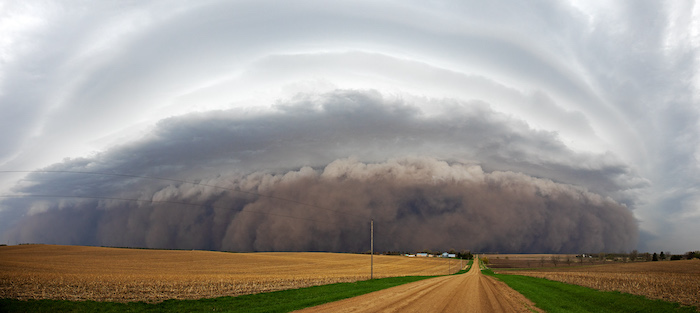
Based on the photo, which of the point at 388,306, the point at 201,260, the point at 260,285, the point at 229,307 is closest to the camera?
the point at 388,306

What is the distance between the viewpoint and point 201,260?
104 meters

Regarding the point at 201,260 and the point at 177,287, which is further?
the point at 201,260

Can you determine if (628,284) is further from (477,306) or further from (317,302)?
(317,302)

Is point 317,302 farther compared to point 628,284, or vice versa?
point 628,284

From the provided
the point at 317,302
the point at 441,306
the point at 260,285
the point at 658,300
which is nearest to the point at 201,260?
the point at 260,285

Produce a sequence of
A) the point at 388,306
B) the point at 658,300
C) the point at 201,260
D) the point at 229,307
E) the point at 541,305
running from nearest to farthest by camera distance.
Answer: the point at 388,306 < the point at 229,307 < the point at 541,305 < the point at 658,300 < the point at 201,260

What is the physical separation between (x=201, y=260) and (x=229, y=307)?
271ft

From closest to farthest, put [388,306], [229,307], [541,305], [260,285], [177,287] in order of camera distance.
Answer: [388,306] < [229,307] < [541,305] < [177,287] < [260,285]

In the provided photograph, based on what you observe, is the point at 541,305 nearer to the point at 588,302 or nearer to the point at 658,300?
the point at 588,302

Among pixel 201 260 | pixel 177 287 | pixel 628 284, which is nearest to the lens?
pixel 177 287

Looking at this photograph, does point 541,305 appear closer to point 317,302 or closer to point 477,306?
point 477,306

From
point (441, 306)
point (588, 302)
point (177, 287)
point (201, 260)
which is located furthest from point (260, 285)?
point (201, 260)

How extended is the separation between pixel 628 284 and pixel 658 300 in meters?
15.1

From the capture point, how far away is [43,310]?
2670 centimetres
